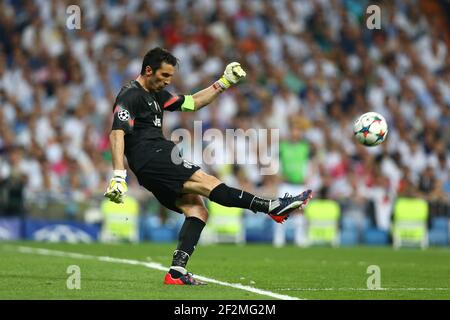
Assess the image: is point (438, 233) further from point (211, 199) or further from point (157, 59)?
point (157, 59)

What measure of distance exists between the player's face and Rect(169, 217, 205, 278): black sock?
4.64 feet

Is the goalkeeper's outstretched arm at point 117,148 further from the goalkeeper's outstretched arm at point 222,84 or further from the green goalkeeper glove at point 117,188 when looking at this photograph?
the goalkeeper's outstretched arm at point 222,84

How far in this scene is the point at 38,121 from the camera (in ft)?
75.6

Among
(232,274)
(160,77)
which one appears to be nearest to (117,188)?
(160,77)

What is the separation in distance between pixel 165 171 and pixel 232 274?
234 cm

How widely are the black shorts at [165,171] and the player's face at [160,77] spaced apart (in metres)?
0.61

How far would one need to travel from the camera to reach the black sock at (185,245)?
1048 cm

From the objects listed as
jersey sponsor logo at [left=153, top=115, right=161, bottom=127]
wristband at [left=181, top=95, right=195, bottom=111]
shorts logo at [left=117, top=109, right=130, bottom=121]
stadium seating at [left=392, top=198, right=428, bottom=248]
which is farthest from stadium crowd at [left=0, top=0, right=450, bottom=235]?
shorts logo at [left=117, top=109, right=130, bottom=121]

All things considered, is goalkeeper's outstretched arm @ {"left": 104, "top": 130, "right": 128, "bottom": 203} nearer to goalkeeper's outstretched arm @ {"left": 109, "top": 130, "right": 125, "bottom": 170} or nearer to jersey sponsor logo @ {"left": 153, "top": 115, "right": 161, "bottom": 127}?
goalkeeper's outstretched arm @ {"left": 109, "top": 130, "right": 125, "bottom": 170}

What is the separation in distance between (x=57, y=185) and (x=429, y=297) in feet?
45.1

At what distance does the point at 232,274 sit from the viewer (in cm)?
1230

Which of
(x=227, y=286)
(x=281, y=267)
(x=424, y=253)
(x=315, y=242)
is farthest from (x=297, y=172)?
(x=227, y=286)

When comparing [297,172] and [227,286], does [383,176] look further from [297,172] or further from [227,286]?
[227,286]

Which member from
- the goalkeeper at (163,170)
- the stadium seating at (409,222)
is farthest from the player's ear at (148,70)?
the stadium seating at (409,222)
